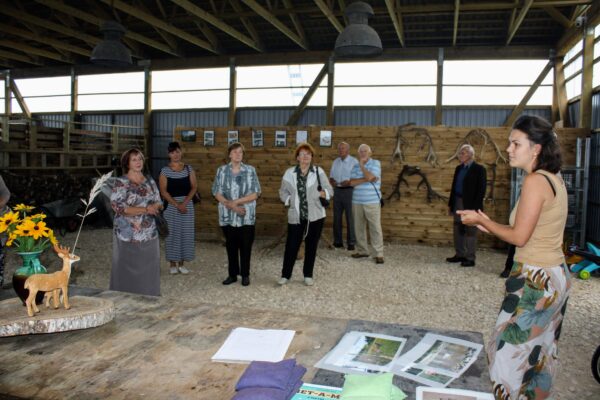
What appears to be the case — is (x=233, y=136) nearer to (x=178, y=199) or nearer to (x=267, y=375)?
(x=178, y=199)

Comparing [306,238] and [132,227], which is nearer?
[132,227]

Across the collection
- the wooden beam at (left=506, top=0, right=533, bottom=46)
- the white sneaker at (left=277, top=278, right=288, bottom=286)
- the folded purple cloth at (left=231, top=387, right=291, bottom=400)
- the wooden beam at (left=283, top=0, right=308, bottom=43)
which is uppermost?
the wooden beam at (left=283, top=0, right=308, bottom=43)

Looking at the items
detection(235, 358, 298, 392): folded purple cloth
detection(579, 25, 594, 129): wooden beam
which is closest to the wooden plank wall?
detection(579, 25, 594, 129): wooden beam

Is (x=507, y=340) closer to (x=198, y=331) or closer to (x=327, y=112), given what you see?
(x=198, y=331)

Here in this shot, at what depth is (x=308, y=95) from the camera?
1221cm

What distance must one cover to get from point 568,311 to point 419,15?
788cm

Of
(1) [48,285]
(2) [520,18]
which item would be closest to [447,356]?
(1) [48,285]

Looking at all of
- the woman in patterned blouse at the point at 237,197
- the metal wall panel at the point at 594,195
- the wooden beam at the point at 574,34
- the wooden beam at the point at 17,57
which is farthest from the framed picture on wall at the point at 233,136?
the wooden beam at the point at 17,57

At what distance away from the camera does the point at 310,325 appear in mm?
2045

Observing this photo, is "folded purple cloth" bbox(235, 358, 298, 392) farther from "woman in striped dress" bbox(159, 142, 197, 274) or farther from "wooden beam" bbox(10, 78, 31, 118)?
"wooden beam" bbox(10, 78, 31, 118)

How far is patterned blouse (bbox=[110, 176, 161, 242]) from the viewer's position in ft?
13.0

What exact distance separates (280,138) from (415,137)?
2.47m

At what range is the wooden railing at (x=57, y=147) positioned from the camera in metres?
9.75

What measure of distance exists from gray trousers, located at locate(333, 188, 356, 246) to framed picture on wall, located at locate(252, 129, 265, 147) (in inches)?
77.2
